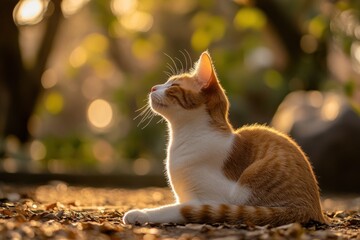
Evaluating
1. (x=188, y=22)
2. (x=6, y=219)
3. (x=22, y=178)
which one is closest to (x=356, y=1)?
(x=22, y=178)

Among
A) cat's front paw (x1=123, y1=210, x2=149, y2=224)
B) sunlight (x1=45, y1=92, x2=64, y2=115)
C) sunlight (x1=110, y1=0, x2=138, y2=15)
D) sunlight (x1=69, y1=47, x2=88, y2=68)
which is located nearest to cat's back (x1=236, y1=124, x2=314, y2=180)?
cat's front paw (x1=123, y1=210, x2=149, y2=224)

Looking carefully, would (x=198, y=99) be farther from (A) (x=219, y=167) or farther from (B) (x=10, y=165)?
(B) (x=10, y=165)

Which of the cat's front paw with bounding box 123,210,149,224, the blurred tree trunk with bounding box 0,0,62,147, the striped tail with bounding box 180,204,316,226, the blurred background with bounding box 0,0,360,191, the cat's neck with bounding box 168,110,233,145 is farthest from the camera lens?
the blurred tree trunk with bounding box 0,0,62,147

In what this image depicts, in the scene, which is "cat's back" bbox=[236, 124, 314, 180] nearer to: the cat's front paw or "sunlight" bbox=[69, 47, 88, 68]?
the cat's front paw

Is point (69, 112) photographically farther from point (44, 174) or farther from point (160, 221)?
point (160, 221)

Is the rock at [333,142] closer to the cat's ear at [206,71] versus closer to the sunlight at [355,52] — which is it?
the sunlight at [355,52]

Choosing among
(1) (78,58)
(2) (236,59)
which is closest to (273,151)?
(2) (236,59)

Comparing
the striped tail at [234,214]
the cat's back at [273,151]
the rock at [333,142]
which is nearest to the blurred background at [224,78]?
the rock at [333,142]

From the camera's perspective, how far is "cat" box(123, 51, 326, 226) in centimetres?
432

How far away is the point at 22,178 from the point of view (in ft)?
36.5

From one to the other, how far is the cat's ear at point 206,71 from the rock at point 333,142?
656 centimetres

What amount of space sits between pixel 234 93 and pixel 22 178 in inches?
267

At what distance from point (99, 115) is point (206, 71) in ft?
114

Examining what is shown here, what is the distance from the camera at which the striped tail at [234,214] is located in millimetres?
4230
